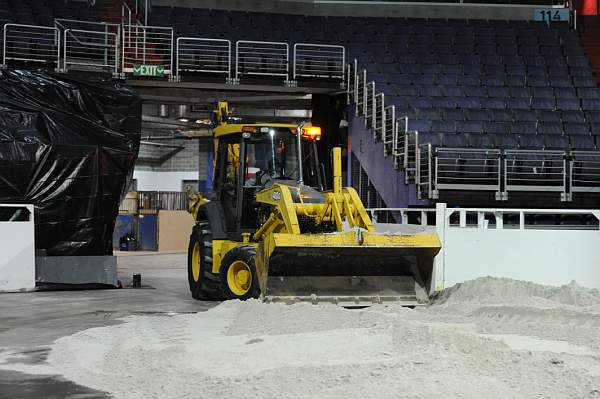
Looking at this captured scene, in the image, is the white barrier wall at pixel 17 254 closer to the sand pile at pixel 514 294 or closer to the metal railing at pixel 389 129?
the sand pile at pixel 514 294

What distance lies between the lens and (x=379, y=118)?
18406mm

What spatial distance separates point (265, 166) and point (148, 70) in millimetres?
7638

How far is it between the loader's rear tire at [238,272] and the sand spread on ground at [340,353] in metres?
1.09

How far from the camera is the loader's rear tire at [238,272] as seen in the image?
1032 centimetres

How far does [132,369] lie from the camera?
6.25 m

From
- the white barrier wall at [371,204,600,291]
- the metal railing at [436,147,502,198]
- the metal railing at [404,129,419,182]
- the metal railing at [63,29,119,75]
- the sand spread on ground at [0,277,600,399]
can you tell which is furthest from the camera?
the metal railing at [63,29,119,75]

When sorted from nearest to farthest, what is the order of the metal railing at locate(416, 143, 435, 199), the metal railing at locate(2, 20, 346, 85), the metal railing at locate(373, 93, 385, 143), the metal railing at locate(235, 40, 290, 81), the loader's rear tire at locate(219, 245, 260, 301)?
1. the loader's rear tire at locate(219, 245, 260, 301)
2. the metal railing at locate(416, 143, 435, 199)
3. the metal railing at locate(373, 93, 385, 143)
4. the metal railing at locate(2, 20, 346, 85)
5. the metal railing at locate(235, 40, 290, 81)

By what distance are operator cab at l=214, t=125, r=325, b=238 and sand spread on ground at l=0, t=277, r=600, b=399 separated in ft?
7.22

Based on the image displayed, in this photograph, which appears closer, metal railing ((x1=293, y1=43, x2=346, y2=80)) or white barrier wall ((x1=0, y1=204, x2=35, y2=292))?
white barrier wall ((x1=0, y1=204, x2=35, y2=292))

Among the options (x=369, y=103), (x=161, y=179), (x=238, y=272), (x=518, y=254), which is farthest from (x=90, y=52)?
(x=161, y=179)

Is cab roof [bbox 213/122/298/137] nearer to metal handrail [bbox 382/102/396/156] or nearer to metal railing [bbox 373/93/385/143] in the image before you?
metal handrail [bbox 382/102/396/156]

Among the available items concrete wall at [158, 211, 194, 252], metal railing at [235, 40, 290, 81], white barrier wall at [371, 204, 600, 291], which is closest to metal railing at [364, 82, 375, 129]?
metal railing at [235, 40, 290, 81]

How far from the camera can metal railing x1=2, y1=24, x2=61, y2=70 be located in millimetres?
17531

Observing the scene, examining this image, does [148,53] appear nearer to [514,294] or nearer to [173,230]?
[173,230]
